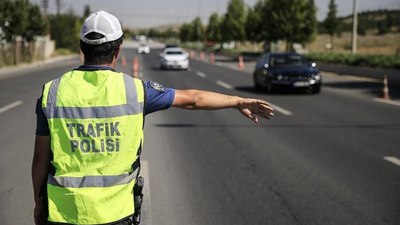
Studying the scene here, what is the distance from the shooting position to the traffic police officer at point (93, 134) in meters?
2.17

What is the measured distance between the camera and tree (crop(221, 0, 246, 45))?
79688mm

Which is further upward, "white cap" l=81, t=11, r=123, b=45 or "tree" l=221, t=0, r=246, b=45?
"tree" l=221, t=0, r=246, b=45

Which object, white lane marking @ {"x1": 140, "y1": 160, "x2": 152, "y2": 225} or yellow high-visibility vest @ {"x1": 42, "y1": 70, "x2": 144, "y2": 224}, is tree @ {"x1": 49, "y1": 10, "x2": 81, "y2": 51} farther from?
yellow high-visibility vest @ {"x1": 42, "y1": 70, "x2": 144, "y2": 224}

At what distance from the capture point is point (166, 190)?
595 cm

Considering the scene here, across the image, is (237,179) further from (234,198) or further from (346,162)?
(346,162)

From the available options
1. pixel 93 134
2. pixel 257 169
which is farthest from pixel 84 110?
pixel 257 169

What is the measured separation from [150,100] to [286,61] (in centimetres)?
1769

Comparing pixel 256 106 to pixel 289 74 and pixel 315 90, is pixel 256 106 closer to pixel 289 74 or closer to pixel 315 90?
pixel 289 74

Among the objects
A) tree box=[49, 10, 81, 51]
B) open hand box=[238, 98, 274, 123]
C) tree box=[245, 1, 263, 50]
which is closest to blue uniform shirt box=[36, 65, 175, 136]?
open hand box=[238, 98, 274, 123]

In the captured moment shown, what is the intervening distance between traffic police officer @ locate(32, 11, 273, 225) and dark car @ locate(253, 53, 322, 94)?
16.3 meters

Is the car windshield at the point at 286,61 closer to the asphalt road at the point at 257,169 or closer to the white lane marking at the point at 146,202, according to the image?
the asphalt road at the point at 257,169

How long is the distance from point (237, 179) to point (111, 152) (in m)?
4.37

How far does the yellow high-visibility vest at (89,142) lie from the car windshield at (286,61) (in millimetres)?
17421

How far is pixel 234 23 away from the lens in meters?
79.6
